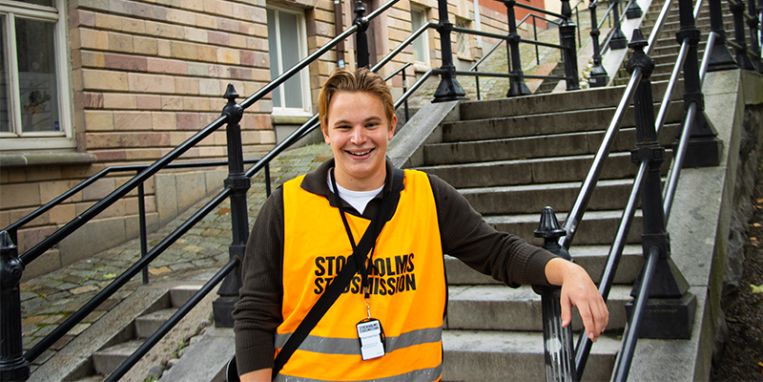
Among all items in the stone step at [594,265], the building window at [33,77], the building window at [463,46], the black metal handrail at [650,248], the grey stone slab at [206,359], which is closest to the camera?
the black metal handrail at [650,248]

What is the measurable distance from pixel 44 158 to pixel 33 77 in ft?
4.26

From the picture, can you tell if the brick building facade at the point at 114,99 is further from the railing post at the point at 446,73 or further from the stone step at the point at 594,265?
the stone step at the point at 594,265

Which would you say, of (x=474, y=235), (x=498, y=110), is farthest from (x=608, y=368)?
(x=498, y=110)

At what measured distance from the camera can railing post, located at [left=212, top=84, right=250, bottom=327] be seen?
4.06m

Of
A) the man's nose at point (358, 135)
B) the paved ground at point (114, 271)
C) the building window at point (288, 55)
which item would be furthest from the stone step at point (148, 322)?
the building window at point (288, 55)

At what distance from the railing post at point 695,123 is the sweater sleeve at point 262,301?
3761 mm

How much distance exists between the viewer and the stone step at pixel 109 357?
537cm

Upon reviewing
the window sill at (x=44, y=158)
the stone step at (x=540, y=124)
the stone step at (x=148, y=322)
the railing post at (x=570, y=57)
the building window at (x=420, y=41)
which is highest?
the building window at (x=420, y=41)

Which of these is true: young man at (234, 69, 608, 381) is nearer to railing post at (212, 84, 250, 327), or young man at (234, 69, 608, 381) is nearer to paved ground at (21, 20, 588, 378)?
railing post at (212, 84, 250, 327)

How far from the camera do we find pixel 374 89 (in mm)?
1874

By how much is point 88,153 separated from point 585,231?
7.07 meters

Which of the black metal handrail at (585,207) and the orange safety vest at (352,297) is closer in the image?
the orange safety vest at (352,297)

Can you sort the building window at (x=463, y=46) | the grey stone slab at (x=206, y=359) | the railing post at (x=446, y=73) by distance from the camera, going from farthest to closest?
1. the building window at (x=463, y=46)
2. the railing post at (x=446, y=73)
3. the grey stone slab at (x=206, y=359)

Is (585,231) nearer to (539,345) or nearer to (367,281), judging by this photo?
(539,345)
